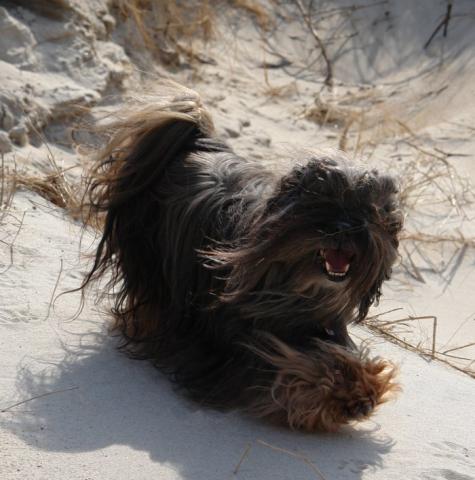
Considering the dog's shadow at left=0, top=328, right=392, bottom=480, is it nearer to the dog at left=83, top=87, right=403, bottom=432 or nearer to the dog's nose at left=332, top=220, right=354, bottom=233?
the dog at left=83, top=87, right=403, bottom=432

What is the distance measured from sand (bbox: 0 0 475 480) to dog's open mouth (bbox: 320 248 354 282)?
1.59 ft

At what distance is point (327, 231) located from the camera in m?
3.50

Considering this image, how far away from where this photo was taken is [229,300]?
12.5ft

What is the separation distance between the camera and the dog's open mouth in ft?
11.6

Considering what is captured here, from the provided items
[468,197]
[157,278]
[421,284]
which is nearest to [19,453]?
[157,278]

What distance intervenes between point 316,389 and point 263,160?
8.20 ft

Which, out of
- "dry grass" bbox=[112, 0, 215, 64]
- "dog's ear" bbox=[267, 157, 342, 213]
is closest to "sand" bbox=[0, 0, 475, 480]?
"dry grass" bbox=[112, 0, 215, 64]

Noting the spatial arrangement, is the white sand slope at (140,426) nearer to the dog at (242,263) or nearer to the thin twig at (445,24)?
the dog at (242,263)

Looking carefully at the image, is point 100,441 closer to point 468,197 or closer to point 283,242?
point 283,242

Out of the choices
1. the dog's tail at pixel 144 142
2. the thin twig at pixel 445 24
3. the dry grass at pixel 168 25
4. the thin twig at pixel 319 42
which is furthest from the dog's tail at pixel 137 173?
the thin twig at pixel 445 24

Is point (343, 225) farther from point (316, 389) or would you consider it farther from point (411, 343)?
point (411, 343)

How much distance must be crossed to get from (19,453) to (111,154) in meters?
1.65

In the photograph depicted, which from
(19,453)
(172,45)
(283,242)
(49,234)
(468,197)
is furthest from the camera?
(172,45)

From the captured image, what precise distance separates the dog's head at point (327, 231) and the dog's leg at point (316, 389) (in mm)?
232
